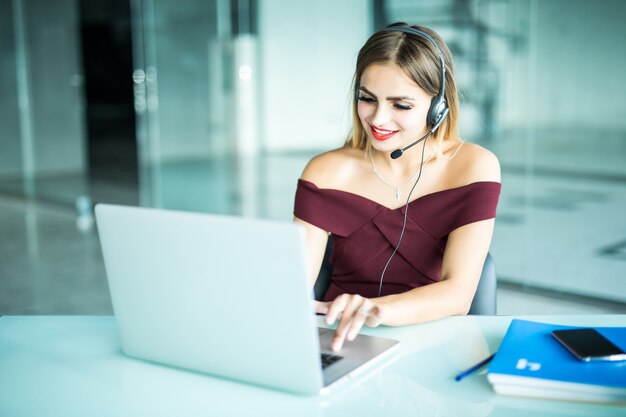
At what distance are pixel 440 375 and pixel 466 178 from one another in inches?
33.5

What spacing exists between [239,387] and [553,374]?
0.49 metres

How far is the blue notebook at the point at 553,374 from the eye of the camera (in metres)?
1.07

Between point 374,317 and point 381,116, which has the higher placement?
Result: point 381,116

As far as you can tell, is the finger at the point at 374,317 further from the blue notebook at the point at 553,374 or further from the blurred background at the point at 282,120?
the blurred background at the point at 282,120

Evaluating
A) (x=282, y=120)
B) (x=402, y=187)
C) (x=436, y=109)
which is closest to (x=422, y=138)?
(x=436, y=109)

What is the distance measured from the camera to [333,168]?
2.09 m

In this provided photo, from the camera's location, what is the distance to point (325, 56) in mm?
4797

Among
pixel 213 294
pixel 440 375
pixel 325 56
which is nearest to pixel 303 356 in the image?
pixel 213 294

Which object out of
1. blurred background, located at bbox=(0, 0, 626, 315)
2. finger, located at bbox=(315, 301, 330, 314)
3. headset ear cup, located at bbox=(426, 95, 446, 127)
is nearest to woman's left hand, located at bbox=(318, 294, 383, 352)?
finger, located at bbox=(315, 301, 330, 314)

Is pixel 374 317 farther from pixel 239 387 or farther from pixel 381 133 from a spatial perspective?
pixel 381 133

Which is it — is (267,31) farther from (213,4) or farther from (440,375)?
(440,375)

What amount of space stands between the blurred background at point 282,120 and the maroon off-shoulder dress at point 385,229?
0.37m

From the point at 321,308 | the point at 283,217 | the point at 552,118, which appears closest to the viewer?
the point at 321,308

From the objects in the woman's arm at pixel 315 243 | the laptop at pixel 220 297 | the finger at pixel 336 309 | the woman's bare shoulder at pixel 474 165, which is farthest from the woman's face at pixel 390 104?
the laptop at pixel 220 297
